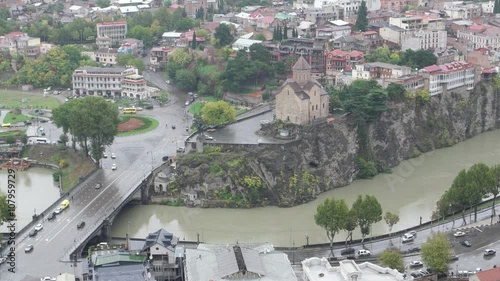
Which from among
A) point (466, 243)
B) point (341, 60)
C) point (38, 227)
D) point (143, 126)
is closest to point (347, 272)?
point (466, 243)

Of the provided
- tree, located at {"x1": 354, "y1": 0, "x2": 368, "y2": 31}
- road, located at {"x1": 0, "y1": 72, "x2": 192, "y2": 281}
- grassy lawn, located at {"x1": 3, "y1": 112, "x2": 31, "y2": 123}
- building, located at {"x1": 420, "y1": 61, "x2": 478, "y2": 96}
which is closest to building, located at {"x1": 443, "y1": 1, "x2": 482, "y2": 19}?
tree, located at {"x1": 354, "y1": 0, "x2": 368, "y2": 31}

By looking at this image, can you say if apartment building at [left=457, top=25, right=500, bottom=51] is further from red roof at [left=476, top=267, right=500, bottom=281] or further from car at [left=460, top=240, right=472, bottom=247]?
red roof at [left=476, top=267, right=500, bottom=281]

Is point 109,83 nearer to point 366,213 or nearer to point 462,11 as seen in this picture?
point 462,11

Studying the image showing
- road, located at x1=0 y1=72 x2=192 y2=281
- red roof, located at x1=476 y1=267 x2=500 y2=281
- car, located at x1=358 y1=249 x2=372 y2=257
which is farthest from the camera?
car, located at x1=358 y1=249 x2=372 y2=257

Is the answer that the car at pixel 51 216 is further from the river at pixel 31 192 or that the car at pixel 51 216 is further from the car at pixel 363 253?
the car at pixel 363 253

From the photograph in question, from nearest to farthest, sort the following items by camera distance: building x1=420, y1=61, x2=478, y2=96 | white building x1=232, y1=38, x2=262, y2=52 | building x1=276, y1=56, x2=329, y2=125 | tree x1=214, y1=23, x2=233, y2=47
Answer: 1. building x1=276, y1=56, x2=329, y2=125
2. building x1=420, y1=61, x2=478, y2=96
3. white building x1=232, y1=38, x2=262, y2=52
4. tree x1=214, y1=23, x2=233, y2=47

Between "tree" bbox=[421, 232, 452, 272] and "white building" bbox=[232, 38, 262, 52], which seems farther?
"white building" bbox=[232, 38, 262, 52]

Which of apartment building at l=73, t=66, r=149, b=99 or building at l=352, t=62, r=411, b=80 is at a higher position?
building at l=352, t=62, r=411, b=80
